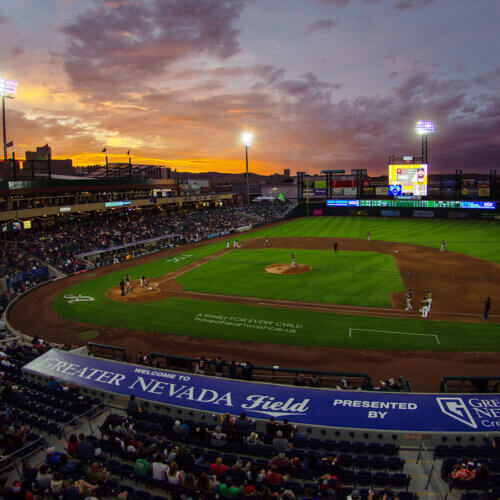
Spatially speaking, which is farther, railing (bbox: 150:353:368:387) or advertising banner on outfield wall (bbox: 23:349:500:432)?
railing (bbox: 150:353:368:387)

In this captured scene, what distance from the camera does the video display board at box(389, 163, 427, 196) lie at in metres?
68.9

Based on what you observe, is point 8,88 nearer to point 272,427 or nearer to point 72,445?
point 72,445

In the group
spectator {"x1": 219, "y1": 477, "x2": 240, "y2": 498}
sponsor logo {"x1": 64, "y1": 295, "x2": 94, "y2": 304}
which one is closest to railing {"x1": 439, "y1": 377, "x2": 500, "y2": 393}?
spectator {"x1": 219, "y1": 477, "x2": 240, "y2": 498}

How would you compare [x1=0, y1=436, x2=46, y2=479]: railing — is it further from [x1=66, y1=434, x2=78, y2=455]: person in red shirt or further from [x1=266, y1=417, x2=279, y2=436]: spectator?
[x1=266, y1=417, x2=279, y2=436]: spectator

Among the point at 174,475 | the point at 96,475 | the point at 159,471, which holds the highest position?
the point at 96,475

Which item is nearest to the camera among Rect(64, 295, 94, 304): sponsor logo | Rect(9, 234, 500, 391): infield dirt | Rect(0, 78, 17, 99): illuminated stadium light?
Rect(9, 234, 500, 391): infield dirt

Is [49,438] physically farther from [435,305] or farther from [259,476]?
[435,305]

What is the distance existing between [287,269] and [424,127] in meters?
53.0

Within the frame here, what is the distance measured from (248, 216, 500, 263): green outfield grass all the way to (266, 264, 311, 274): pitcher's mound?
1961 cm

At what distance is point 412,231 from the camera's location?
193ft

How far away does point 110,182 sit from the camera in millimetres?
66500

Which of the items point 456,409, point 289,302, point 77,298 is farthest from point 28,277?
point 456,409

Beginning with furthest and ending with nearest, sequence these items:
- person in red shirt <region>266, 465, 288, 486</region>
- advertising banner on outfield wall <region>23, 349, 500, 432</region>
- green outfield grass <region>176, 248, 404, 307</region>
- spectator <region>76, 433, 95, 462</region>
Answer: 1. green outfield grass <region>176, 248, 404, 307</region>
2. advertising banner on outfield wall <region>23, 349, 500, 432</region>
3. spectator <region>76, 433, 95, 462</region>
4. person in red shirt <region>266, 465, 288, 486</region>

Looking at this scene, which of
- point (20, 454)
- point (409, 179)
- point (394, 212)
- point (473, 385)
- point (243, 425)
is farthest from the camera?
point (394, 212)
